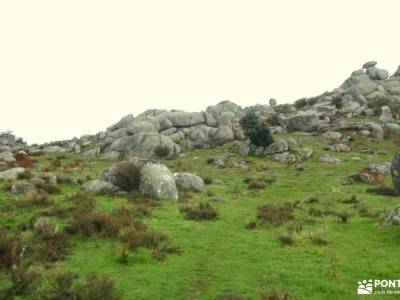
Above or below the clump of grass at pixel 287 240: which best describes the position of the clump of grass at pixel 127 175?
above

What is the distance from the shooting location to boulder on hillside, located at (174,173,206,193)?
1351 inches

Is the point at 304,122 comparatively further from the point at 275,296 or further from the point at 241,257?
the point at 275,296

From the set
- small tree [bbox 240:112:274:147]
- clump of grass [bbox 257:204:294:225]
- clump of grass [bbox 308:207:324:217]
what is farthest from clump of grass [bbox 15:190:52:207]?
small tree [bbox 240:112:274:147]

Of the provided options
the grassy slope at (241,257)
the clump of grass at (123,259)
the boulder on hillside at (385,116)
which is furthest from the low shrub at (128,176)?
the boulder on hillside at (385,116)

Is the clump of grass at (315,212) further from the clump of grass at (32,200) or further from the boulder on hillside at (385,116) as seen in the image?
the boulder on hillside at (385,116)

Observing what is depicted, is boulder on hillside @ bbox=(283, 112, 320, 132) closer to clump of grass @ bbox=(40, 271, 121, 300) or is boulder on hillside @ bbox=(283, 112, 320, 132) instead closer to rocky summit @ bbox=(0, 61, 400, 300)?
rocky summit @ bbox=(0, 61, 400, 300)

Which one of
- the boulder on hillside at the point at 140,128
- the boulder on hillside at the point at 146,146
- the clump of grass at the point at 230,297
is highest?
the boulder on hillside at the point at 140,128

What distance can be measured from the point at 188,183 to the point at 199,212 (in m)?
9.58

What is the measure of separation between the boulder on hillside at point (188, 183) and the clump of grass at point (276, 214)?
8690 millimetres

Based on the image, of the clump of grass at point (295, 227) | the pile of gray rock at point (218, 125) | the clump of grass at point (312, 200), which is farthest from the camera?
the pile of gray rock at point (218, 125)

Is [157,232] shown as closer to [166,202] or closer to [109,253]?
[109,253]

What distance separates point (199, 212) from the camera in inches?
989

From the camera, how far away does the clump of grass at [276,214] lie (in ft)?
77.6

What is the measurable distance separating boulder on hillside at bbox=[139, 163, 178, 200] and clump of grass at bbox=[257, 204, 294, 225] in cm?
697
